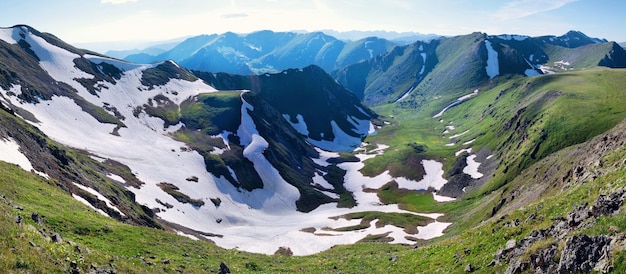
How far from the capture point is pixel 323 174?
7008 inches

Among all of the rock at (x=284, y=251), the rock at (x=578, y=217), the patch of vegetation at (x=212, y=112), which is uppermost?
the rock at (x=578, y=217)

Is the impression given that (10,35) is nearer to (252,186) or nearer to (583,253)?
(252,186)

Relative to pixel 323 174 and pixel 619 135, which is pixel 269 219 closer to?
pixel 323 174

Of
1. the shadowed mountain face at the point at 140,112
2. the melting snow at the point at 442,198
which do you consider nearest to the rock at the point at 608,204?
the shadowed mountain face at the point at 140,112

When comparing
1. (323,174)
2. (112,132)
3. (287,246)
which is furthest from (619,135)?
(112,132)

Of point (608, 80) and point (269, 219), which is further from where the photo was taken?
point (608, 80)

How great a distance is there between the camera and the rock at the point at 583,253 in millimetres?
20422

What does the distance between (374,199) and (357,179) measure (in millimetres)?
26047

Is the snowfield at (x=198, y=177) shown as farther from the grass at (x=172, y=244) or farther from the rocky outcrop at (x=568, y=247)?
the rocky outcrop at (x=568, y=247)

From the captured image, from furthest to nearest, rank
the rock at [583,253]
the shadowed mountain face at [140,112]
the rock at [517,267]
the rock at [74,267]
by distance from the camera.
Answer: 1. the shadowed mountain face at [140,112]
2. the rock at [517,267]
3. the rock at [74,267]
4. the rock at [583,253]

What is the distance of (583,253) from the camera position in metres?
21.0

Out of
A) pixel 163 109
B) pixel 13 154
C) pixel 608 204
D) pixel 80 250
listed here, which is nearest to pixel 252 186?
pixel 163 109

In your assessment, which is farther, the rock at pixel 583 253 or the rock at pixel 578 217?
the rock at pixel 578 217

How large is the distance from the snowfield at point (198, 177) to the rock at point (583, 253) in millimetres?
66996
